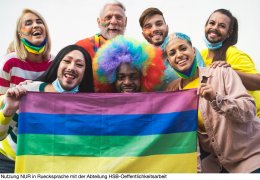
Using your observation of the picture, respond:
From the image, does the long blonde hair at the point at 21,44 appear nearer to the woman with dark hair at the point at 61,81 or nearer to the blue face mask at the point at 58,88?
the woman with dark hair at the point at 61,81

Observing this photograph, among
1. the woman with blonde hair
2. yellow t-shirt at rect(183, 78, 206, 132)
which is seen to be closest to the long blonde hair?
the woman with blonde hair

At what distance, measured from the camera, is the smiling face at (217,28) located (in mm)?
5914

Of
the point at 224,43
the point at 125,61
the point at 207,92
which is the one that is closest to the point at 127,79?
the point at 125,61

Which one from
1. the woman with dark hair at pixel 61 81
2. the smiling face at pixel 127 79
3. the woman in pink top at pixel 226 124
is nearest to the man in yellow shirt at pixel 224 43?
the woman in pink top at pixel 226 124

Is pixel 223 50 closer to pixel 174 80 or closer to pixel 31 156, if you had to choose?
pixel 174 80

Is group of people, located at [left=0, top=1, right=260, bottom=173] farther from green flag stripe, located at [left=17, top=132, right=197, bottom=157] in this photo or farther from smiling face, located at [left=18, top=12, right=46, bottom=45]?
green flag stripe, located at [left=17, top=132, right=197, bottom=157]

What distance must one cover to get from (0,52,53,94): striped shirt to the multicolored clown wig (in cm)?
79

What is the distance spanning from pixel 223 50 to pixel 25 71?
244 cm

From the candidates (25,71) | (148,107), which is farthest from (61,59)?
(148,107)

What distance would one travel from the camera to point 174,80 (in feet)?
18.0

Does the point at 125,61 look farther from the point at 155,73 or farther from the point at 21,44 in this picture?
the point at 21,44

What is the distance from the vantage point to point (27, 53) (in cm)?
580

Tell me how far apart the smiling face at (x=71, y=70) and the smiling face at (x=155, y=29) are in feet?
4.51

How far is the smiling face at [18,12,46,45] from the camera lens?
590 centimetres
